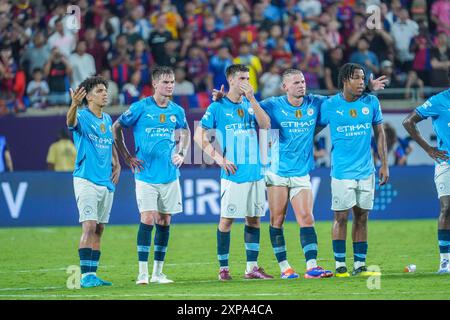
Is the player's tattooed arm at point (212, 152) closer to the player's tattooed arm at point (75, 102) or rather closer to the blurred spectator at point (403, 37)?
the player's tattooed arm at point (75, 102)

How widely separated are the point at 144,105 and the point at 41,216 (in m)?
8.99

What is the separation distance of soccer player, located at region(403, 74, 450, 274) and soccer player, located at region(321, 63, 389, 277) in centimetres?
65

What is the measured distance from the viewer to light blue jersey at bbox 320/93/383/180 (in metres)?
13.0

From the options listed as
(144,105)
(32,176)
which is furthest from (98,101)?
(32,176)

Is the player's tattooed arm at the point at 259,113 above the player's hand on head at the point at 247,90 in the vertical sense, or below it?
below

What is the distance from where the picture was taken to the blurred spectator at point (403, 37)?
2402cm

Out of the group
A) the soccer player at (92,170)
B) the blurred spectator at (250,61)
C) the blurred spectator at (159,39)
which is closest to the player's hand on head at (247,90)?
the soccer player at (92,170)

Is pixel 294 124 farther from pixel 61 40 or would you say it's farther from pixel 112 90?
pixel 61 40

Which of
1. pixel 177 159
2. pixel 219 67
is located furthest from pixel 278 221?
pixel 219 67

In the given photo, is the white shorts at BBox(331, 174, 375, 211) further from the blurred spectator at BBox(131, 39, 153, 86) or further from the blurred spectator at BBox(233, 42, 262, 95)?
the blurred spectator at BBox(131, 39, 153, 86)

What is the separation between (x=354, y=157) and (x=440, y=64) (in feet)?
36.7

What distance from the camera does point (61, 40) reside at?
23375 mm

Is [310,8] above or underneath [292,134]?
above

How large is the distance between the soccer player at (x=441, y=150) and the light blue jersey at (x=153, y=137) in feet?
10.2
